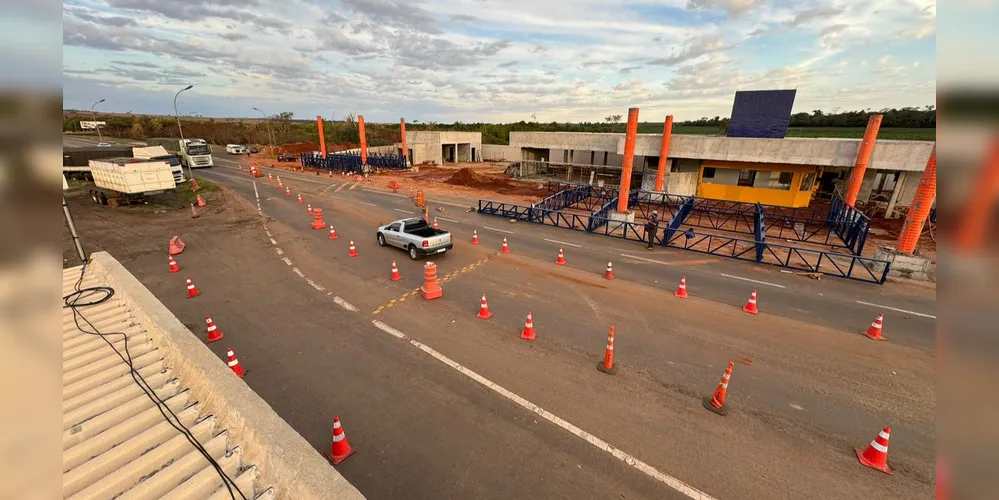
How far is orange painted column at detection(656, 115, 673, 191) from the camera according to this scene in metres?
25.0

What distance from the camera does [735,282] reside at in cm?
1354

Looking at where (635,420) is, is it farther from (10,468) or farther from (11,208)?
(11,208)

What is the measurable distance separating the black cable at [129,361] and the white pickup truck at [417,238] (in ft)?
26.6

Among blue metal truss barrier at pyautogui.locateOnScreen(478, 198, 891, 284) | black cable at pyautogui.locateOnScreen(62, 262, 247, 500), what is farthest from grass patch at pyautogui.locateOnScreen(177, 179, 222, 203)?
black cable at pyautogui.locateOnScreen(62, 262, 247, 500)

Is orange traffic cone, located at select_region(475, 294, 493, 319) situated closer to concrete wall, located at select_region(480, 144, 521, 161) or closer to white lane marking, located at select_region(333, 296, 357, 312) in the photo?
white lane marking, located at select_region(333, 296, 357, 312)

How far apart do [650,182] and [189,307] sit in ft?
85.2

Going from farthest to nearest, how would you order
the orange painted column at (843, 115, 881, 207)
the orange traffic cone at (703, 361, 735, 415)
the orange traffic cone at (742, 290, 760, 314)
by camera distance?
the orange painted column at (843, 115, 881, 207)
the orange traffic cone at (742, 290, 760, 314)
the orange traffic cone at (703, 361, 735, 415)

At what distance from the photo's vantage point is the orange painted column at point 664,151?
25.0m

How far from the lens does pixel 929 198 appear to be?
45.3 ft

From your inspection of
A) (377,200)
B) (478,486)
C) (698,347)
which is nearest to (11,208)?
(478,486)

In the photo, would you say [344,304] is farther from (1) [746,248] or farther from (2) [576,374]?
(1) [746,248]

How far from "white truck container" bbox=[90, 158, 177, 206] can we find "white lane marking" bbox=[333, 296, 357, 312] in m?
18.0

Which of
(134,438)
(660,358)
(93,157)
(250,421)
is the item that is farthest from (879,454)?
(93,157)

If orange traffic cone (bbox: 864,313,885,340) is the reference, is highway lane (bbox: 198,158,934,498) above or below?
below
